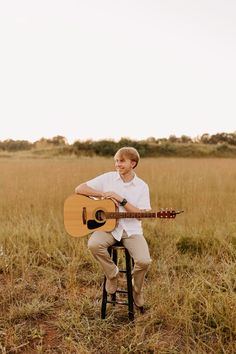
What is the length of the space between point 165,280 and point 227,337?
0.93m

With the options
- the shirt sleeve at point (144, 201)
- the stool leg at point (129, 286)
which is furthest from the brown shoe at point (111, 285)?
the shirt sleeve at point (144, 201)

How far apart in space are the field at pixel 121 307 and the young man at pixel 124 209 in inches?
13.6

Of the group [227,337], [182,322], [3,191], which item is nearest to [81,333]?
[182,322]

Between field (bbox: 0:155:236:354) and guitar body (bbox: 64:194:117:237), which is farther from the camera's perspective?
guitar body (bbox: 64:194:117:237)

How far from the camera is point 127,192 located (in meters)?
3.25

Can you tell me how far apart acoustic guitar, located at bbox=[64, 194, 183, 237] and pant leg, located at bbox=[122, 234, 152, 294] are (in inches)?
6.5

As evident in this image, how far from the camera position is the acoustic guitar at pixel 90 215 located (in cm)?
315

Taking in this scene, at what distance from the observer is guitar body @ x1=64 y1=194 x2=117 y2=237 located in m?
3.17

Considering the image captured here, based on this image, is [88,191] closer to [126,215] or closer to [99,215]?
[99,215]

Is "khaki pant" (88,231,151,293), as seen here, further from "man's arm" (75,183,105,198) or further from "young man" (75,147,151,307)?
"man's arm" (75,183,105,198)

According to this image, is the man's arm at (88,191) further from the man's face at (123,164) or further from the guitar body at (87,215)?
the man's face at (123,164)

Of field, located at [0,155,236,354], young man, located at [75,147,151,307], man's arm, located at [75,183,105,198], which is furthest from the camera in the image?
man's arm, located at [75,183,105,198]

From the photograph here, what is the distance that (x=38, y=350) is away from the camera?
2.94 metres

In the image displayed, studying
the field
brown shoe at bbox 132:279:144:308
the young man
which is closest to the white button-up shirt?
the young man
